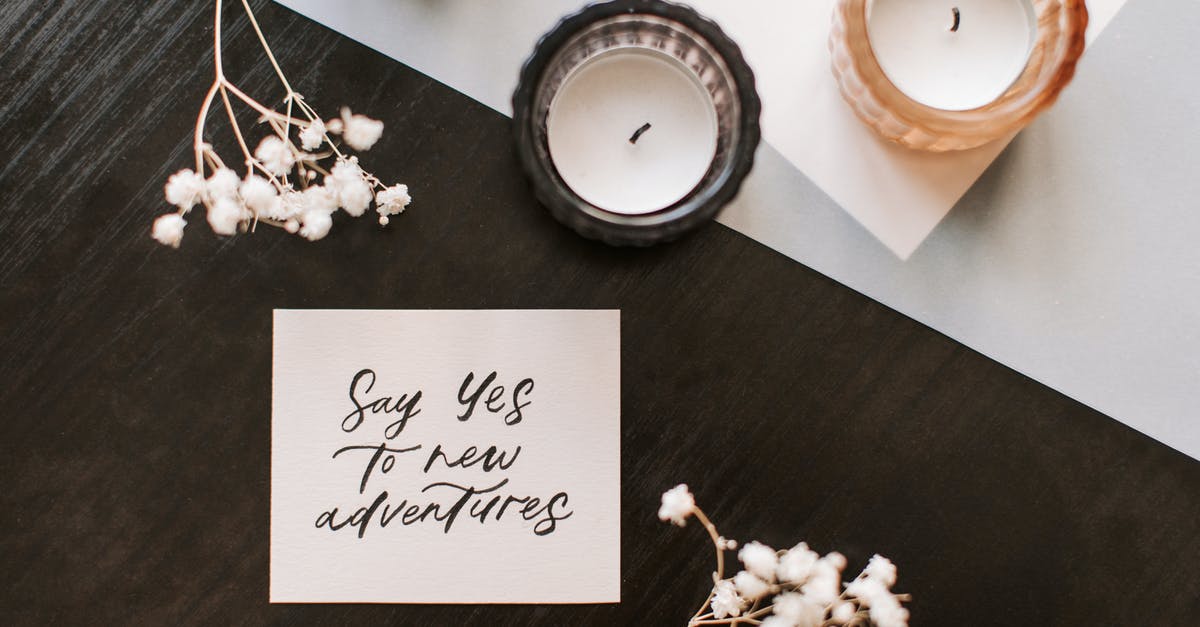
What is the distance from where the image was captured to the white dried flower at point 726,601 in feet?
1.41

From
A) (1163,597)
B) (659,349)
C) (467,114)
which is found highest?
(467,114)

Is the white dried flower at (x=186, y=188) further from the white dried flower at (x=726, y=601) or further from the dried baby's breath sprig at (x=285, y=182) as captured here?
the white dried flower at (x=726, y=601)

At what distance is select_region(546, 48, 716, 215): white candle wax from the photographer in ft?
1.42

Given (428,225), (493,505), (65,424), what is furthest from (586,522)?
(65,424)

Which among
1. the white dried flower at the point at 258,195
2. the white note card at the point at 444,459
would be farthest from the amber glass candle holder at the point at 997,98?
the white dried flower at the point at 258,195

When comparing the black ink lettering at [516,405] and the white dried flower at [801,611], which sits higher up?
the black ink lettering at [516,405]

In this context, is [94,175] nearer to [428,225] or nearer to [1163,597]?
[428,225]

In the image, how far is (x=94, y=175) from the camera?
0.47 metres

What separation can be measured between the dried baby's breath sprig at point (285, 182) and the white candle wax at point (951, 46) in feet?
0.89

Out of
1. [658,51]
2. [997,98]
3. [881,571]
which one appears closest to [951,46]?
[997,98]

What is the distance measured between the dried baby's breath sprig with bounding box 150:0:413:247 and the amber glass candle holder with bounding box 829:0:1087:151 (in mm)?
242

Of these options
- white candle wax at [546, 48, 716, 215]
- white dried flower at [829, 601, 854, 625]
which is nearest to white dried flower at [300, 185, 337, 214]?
white candle wax at [546, 48, 716, 215]

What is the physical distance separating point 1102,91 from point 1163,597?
29cm

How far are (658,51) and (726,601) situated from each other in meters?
0.29
